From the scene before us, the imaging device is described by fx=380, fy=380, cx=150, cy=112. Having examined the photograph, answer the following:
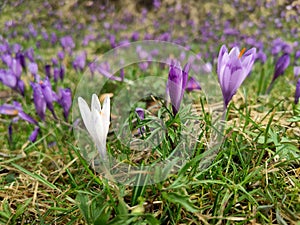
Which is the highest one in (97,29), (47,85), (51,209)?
(47,85)

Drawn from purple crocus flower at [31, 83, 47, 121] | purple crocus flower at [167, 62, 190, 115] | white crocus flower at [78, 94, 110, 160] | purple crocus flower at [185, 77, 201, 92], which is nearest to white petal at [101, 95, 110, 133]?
white crocus flower at [78, 94, 110, 160]

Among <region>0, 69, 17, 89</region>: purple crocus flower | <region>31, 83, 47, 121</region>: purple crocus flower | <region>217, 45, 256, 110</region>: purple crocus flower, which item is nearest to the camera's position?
<region>217, 45, 256, 110</region>: purple crocus flower

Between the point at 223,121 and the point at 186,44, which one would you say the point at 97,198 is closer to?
the point at 223,121

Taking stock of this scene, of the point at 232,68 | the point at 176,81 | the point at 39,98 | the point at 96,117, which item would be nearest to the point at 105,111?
the point at 96,117

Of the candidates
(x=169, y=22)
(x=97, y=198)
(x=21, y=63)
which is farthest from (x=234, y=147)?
(x=169, y=22)

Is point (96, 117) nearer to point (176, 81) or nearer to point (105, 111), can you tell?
point (105, 111)

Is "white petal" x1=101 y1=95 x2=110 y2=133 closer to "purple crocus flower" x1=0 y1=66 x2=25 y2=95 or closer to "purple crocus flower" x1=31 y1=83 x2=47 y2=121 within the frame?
"purple crocus flower" x1=31 y1=83 x2=47 y2=121

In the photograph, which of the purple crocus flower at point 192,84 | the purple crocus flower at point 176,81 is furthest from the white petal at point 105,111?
the purple crocus flower at point 192,84

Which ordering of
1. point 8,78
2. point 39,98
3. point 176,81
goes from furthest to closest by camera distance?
point 8,78 → point 39,98 → point 176,81

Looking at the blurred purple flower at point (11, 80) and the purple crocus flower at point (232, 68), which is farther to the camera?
the blurred purple flower at point (11, 80)

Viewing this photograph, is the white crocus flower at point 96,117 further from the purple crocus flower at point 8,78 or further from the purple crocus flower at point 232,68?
the purple crocus flower at point 8,78

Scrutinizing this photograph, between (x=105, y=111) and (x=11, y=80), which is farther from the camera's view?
(x=11, y=80)
